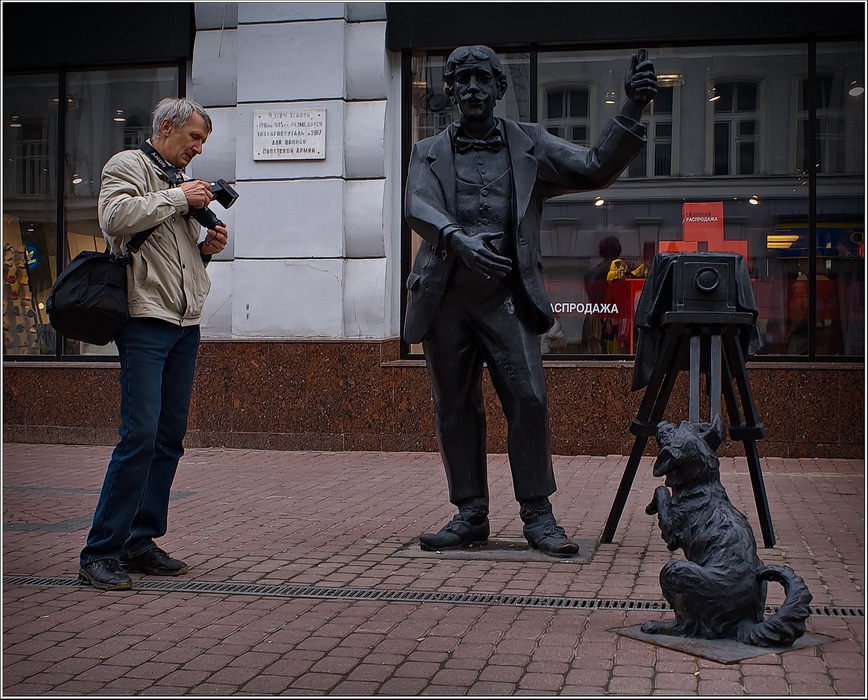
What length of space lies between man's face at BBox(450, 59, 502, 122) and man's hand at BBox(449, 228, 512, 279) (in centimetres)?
69

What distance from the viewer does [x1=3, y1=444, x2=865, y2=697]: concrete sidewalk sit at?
12.1ft

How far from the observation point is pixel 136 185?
516 centimetres

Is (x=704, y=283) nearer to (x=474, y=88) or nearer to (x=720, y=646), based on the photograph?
(x=474, y=88)

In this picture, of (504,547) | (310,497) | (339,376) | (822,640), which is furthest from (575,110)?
(822,640)

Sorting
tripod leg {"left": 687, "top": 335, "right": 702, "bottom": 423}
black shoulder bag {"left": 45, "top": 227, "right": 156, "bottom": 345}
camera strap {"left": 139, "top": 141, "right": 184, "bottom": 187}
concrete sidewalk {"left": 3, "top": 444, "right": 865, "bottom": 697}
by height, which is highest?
camera strap {"left": 139, "top": 141, "right": 184, "bottom": 187}

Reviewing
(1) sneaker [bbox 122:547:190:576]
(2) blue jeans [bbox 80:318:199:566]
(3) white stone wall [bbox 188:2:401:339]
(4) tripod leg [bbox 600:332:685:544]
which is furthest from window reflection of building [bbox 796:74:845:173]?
(1) sneaker [bbox 122:547:190:576]

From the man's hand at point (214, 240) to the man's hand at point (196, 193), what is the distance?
18 cm

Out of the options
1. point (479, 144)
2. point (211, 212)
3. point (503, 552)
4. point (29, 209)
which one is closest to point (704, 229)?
point (479, 144)

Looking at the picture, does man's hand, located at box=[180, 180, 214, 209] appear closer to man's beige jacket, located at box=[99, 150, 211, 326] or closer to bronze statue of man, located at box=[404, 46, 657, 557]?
man's beige jacket, located at box=[99, 150, 211, 326]

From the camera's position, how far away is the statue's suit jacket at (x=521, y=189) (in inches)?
218

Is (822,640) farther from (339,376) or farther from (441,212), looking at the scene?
(339,376)

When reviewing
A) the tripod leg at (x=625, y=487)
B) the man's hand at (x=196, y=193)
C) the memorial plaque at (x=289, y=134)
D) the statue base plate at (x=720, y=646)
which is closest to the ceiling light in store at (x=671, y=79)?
the memorial plaque at (x=289, y=134)

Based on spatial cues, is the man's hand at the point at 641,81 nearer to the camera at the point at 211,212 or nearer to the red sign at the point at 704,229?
the camera at the point at 211,212

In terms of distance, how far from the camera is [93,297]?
196 inches
